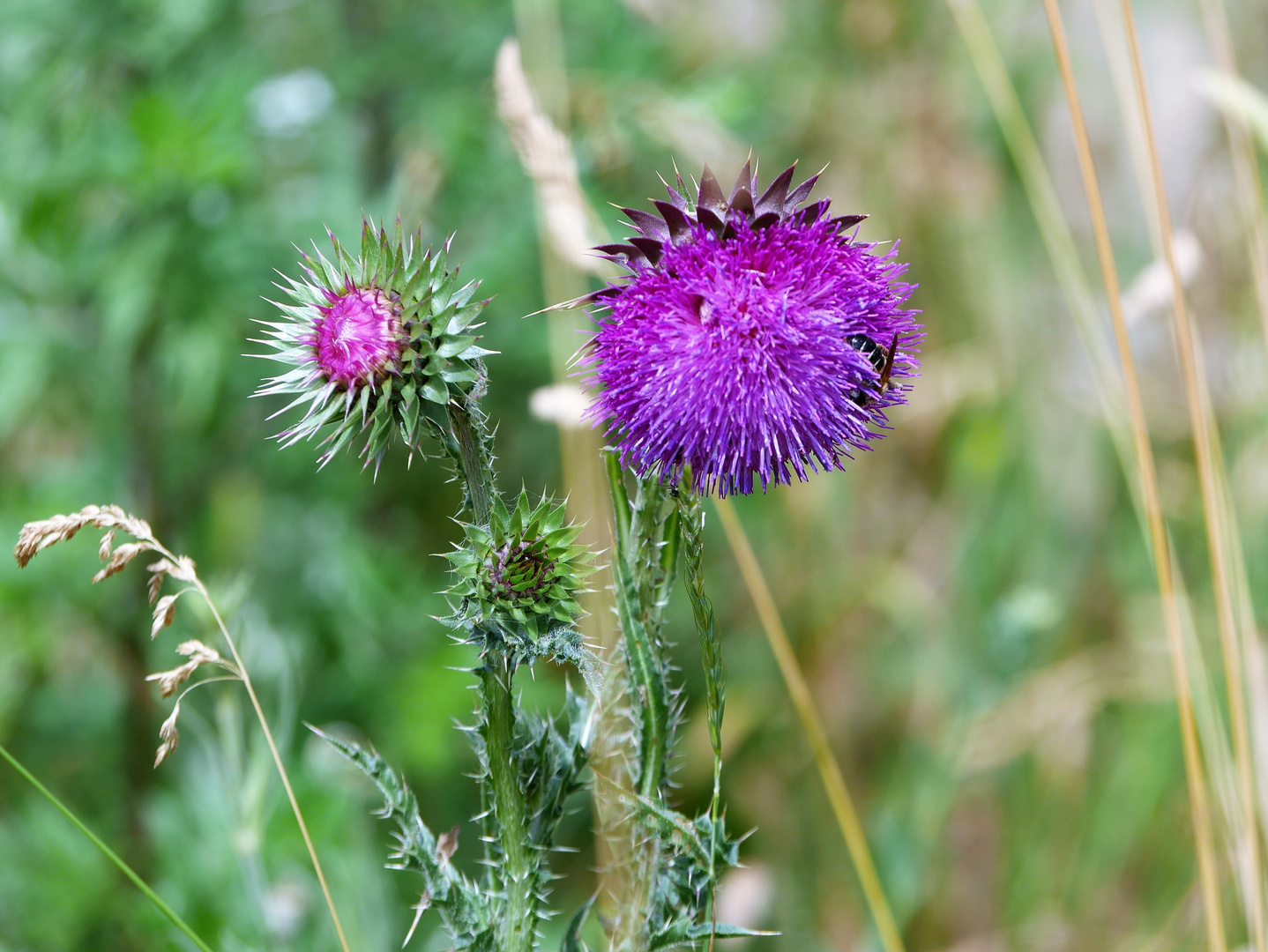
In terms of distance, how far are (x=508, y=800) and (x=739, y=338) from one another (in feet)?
2.06

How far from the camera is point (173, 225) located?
2.91 meters

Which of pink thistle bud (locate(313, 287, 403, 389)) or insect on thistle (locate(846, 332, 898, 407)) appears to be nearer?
pink thistle bud (locate(313, 287, 403, 389))

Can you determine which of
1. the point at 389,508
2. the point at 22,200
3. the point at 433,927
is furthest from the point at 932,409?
the point at 22,200

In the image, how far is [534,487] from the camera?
3709mm

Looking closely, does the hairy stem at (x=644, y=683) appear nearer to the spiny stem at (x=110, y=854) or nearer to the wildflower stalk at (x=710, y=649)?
the wildflower stalk at (x=710, y=649)

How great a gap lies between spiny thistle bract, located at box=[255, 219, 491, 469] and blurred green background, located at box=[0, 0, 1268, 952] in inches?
45.0

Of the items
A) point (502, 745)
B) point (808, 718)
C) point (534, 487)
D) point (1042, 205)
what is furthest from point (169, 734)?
point (534, 487)

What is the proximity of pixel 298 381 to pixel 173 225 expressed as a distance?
1.99 metres

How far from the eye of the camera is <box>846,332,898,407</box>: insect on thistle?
1.30 metres

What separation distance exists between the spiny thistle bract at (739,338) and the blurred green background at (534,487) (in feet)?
3.56

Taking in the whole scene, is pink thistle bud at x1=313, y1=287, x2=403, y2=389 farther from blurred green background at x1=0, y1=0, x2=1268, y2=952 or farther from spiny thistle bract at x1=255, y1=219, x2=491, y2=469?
blurred green background at x1=0, y1=0, x2=1268, y2=952

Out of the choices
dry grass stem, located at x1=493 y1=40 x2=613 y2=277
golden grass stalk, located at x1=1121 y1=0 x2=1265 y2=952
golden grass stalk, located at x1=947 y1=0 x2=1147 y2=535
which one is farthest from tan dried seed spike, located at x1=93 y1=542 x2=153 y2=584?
golden grass stalk, located at x1=947 y1=0 x2=1147 y2=535

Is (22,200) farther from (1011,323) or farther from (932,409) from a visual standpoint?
(1011,323)

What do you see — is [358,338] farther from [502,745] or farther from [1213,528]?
[1213,528]
